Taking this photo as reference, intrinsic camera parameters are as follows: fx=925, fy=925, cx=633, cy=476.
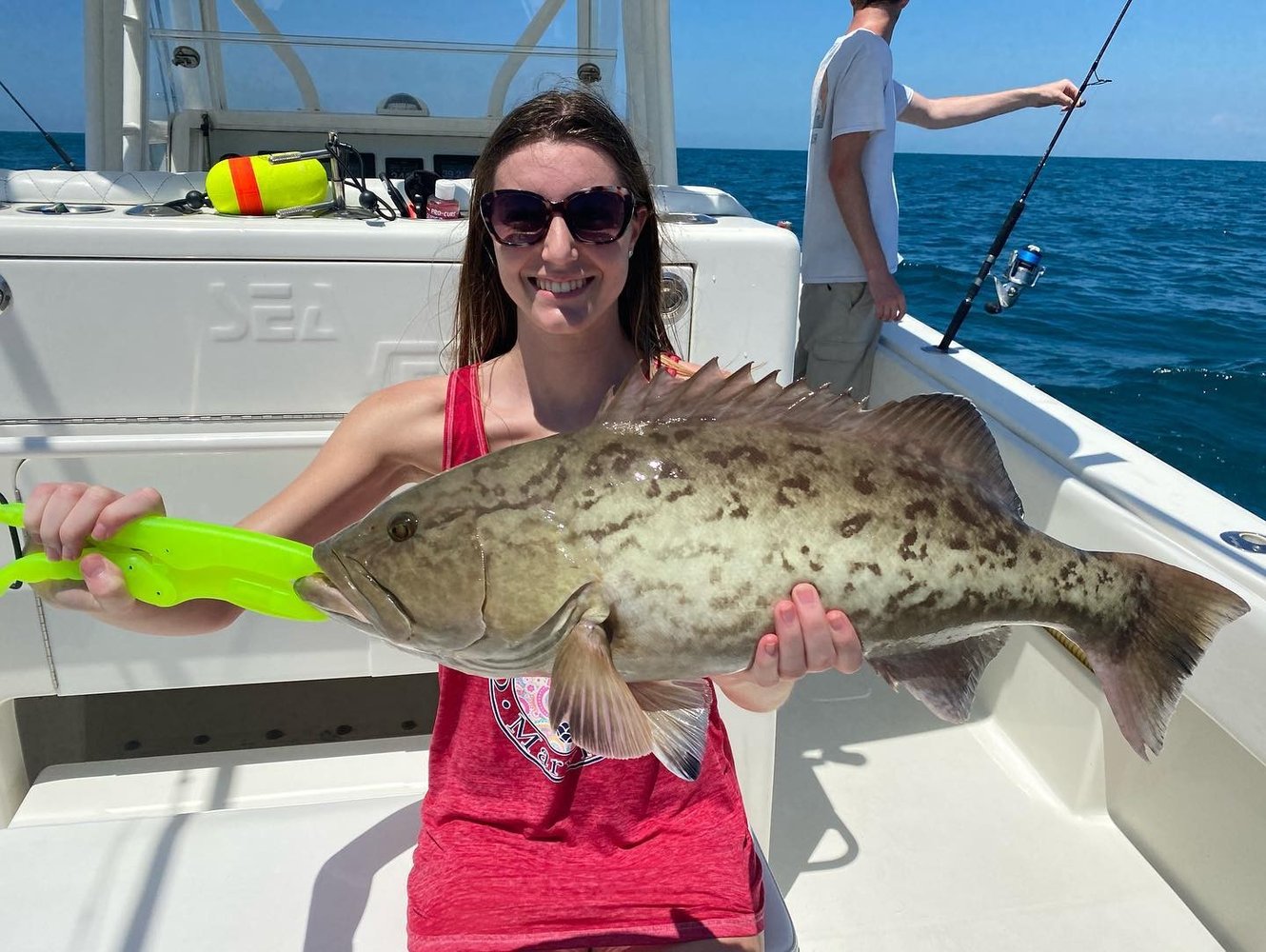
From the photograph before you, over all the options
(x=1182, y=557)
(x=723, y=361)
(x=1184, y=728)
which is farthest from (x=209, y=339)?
(x=1184, y=728)

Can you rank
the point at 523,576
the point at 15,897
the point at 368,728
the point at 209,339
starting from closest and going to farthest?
the point at 523,576, the point at 15,897, the point at 209,339, the point at 368,728

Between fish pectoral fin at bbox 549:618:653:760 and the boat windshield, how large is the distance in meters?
3.66

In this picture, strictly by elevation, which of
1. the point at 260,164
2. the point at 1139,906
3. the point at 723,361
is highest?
the point at 260,164

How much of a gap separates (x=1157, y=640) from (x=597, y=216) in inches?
51.8

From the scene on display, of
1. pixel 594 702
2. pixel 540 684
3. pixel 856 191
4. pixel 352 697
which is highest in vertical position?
pixel 856 191

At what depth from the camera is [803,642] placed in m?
1.46

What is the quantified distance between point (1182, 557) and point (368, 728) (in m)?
2.81

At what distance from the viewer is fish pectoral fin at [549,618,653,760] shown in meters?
1.36

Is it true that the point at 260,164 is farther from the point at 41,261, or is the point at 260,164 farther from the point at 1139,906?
the point at 1139,906

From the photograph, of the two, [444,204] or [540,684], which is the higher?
[444,204]

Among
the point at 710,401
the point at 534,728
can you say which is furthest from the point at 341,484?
the point at 710,401

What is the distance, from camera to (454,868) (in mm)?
1940

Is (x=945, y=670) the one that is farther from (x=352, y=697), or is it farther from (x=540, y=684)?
(x=352, y=697)

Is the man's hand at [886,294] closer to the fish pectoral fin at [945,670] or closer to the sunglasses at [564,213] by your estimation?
the sunglasses at [564,213]
